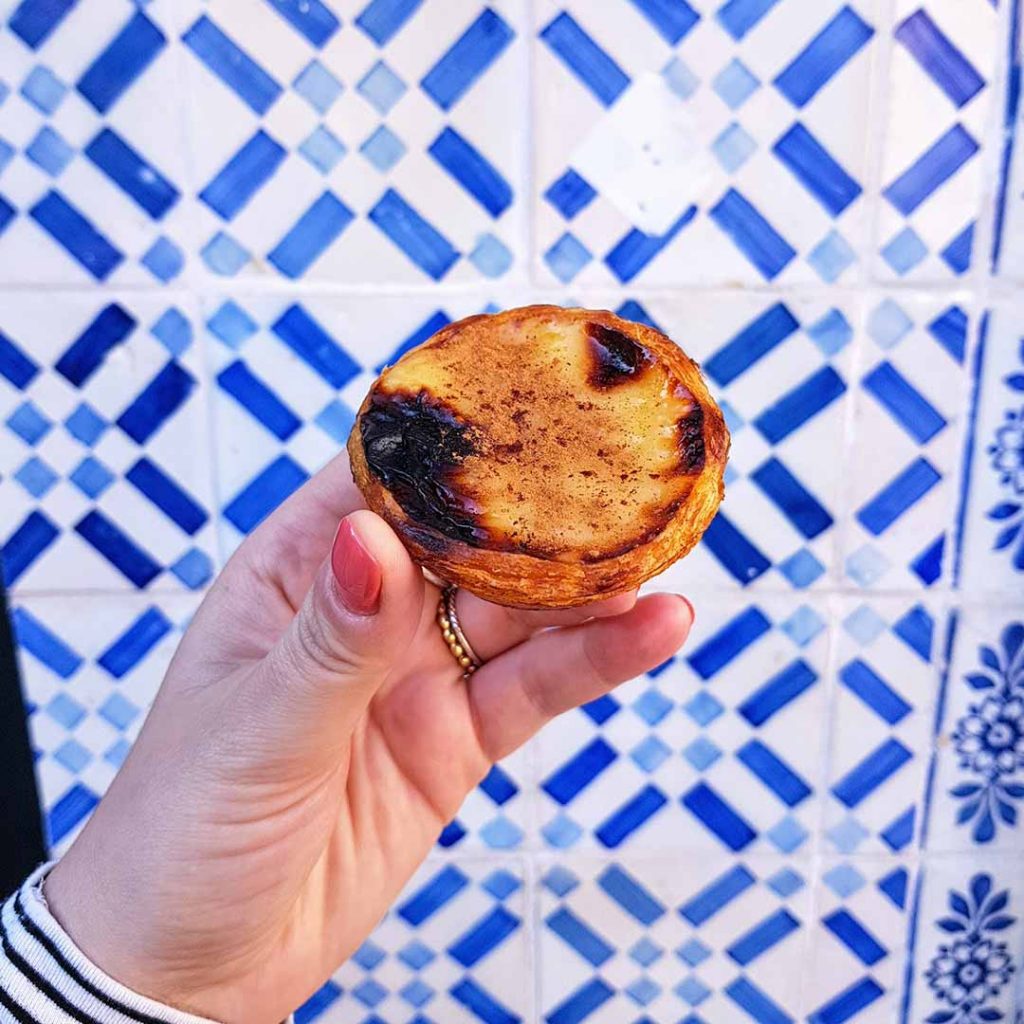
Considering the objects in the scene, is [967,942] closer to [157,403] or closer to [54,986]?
[54,986]

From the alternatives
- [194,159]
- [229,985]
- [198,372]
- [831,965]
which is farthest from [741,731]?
[194,159]

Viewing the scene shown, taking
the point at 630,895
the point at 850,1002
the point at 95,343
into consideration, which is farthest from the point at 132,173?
the point at 850,1002

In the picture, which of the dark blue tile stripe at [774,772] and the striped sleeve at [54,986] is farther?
the dark blue tile stripe at [774,772]

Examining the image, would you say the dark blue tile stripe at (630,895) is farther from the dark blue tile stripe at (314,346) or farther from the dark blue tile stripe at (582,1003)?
the dark blue tile stripe at (314,346)

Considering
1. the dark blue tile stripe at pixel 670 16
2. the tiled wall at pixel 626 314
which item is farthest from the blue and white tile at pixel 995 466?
the dark blue tile stripe at pixel 670 16

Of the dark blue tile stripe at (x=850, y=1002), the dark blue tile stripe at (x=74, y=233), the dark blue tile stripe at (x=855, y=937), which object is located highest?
the dark blue tile stripe at (x=74, y=233)

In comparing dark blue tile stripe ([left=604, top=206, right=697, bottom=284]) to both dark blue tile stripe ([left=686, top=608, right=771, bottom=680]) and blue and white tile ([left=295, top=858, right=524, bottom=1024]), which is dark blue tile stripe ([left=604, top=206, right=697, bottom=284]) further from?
blue and white tile ([left=295, top=858, right=524, bottom=1024])

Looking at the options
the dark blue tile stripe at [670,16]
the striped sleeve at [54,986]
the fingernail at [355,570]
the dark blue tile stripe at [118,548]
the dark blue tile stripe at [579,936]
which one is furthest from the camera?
the dark blue tile stripe at [579,936]
